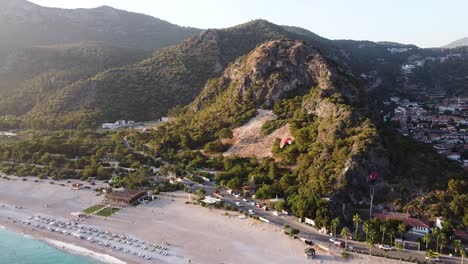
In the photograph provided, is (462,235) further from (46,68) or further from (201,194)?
(46,68)

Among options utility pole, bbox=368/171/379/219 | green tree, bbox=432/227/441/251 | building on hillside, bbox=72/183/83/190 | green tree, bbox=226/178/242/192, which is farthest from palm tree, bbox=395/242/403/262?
building on hillside, bbox=72/183/83/190

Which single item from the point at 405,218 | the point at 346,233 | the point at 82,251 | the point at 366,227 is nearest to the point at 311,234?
the point at 346,233

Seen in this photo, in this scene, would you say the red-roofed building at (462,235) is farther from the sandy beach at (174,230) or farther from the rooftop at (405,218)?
the sandy beach at (174,230)

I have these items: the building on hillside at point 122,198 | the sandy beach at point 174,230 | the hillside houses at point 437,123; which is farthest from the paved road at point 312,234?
the hillside houses at point 437,123

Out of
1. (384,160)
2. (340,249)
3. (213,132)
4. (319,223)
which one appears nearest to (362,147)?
(384,160)

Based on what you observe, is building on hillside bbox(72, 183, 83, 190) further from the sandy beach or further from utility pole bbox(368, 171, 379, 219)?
utility pole bbox(368, 171, 379, 219)

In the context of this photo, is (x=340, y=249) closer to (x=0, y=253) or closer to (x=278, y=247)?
(x=278, y=247)
